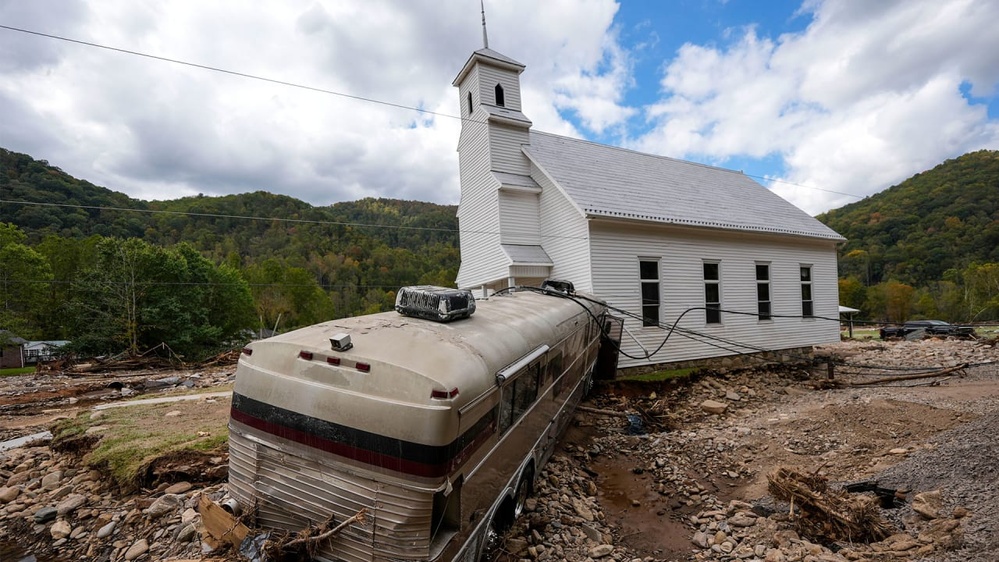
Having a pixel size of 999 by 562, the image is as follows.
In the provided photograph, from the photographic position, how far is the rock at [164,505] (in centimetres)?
502

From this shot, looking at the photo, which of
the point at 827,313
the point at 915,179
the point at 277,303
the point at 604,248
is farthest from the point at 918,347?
the point at 277,303

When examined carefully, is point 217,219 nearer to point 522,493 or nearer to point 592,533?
point 522,493

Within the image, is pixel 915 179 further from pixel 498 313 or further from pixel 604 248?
pixel 498 313

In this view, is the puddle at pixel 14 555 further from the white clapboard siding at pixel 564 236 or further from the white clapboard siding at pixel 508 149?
the white clapboard siding at pixel 508 149

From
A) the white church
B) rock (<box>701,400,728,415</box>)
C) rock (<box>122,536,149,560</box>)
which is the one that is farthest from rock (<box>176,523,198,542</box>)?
rock (<box>701,400,728,415</box>)

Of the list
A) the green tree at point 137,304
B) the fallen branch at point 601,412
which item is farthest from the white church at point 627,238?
the green tree at point 137,304

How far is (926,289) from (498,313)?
267 feet

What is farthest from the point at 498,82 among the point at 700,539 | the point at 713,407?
the point at 700,539

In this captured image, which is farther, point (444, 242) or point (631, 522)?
point (444, 242)

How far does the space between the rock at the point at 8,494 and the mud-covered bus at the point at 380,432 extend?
4.74m

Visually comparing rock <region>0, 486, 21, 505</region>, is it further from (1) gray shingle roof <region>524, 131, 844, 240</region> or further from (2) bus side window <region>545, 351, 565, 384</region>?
(1) gray shingle roof <region>524, 131, 844, 240</region>

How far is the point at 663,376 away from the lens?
1348cm

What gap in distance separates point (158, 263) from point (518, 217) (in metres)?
31.4

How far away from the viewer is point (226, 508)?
3770 millimetres
